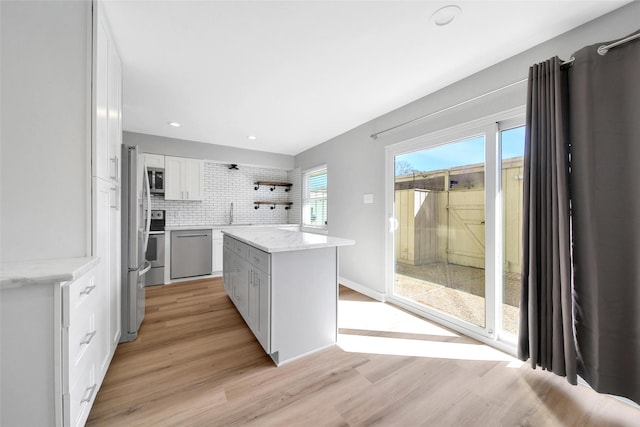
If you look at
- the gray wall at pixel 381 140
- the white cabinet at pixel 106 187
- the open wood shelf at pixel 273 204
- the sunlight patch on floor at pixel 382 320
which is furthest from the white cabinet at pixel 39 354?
the open wood shelf at pixel 273 204

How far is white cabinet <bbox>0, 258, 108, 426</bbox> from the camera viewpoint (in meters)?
0.97

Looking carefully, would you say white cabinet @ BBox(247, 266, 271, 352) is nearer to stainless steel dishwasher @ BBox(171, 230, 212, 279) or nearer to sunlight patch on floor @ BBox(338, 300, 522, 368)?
sunlight patch on floor @ BBox(338, 300, 522, 368)

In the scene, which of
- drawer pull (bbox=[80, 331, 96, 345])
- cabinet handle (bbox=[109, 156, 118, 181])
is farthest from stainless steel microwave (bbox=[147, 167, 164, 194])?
drawer pull (bbox=[80, 331, 96, 345])

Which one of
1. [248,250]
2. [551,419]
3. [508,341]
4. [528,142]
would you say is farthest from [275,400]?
[528,142]

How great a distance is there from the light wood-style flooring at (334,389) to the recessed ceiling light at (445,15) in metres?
2.57

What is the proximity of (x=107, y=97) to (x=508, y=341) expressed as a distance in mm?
3770

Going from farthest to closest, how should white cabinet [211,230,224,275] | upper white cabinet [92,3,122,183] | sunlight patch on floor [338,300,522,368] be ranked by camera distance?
white cabinet [211,230,224,275], sunlight patch on floor [338,300,522,368], upper white cabinet [92,3,122,183]

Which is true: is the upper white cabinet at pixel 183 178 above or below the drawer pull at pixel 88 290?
above

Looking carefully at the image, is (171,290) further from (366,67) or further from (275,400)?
(366,67)

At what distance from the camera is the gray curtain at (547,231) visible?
5.24 ft

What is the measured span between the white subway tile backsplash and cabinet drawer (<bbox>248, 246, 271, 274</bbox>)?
3209mm

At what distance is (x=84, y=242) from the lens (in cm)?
142

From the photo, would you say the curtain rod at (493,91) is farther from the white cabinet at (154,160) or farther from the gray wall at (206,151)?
the white cabinet at (154,160)

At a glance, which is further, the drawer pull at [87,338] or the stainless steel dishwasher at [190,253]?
the stainless steel dishwasher at [190,253]
